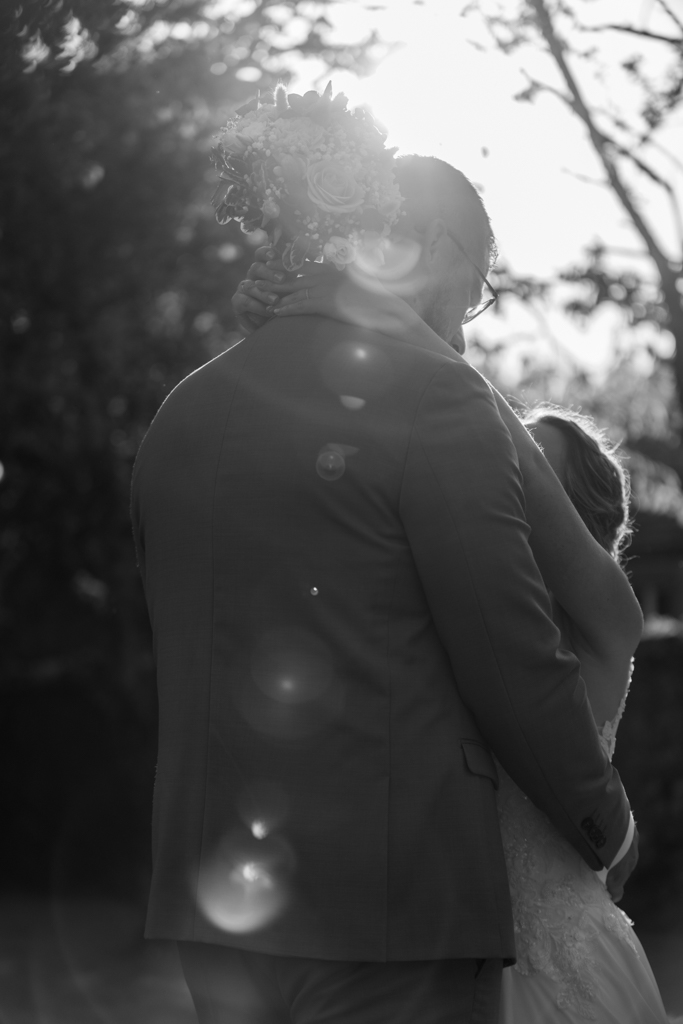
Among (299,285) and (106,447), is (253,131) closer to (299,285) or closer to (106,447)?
(299,285)

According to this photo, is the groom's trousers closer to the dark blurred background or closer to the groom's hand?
the groom's hand

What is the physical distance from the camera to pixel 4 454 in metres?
10.1

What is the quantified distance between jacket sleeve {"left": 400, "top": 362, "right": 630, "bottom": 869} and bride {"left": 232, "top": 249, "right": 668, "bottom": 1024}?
0.65 ft

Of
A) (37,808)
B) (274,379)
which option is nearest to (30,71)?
(274,379)

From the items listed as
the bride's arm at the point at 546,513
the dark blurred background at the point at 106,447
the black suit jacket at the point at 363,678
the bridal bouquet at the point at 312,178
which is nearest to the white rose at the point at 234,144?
the bridal bouquet at the point at 312,178

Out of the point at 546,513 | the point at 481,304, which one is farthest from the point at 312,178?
the point at 546,513

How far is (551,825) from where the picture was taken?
6.29ft

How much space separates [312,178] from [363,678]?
91 cm

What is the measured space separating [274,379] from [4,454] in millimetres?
8934

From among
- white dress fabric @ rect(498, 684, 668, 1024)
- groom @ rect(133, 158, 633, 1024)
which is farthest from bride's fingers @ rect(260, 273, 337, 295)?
white dress fabric @ rect(498, 684, 668, 1024)

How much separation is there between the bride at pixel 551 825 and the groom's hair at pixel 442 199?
24 centimetres

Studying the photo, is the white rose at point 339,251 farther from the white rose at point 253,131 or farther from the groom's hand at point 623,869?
the groom's hand at point 623,869

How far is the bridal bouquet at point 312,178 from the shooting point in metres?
1.85

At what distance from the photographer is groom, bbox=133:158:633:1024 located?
1.57 m
